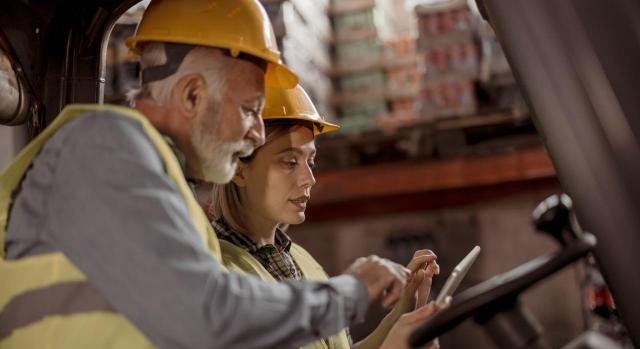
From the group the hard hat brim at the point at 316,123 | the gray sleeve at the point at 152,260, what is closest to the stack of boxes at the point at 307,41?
the hard hat brim at the point at 316,123

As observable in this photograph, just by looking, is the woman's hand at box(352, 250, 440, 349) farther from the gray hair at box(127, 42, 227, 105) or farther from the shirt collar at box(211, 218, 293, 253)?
the gray hair at box(127, 42, 227, 105)

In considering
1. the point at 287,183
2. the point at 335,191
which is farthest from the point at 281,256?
the point at 335,191

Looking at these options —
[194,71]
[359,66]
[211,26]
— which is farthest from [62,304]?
[359,66]

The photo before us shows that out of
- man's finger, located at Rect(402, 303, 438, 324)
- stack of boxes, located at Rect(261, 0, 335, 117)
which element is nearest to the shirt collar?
man's finger, located at Rect(402, 303, 438, 324)

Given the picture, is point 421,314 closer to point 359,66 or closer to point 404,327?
point 404,327

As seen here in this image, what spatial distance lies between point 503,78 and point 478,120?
1.32 feet

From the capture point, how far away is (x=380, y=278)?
1.28m

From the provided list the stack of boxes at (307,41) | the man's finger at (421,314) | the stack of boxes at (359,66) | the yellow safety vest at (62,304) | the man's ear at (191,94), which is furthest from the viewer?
the stack of boxes at (359,66)

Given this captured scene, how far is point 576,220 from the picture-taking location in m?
1.29

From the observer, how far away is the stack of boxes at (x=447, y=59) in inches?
234

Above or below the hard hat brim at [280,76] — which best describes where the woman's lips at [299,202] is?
below

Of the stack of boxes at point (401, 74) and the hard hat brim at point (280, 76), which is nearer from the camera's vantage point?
the hard hat brim at point (280, 76)

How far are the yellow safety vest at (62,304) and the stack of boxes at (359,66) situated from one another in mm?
5326

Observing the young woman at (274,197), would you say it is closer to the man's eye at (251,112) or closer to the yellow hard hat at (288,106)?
the yellow hard hat at (288,106)
